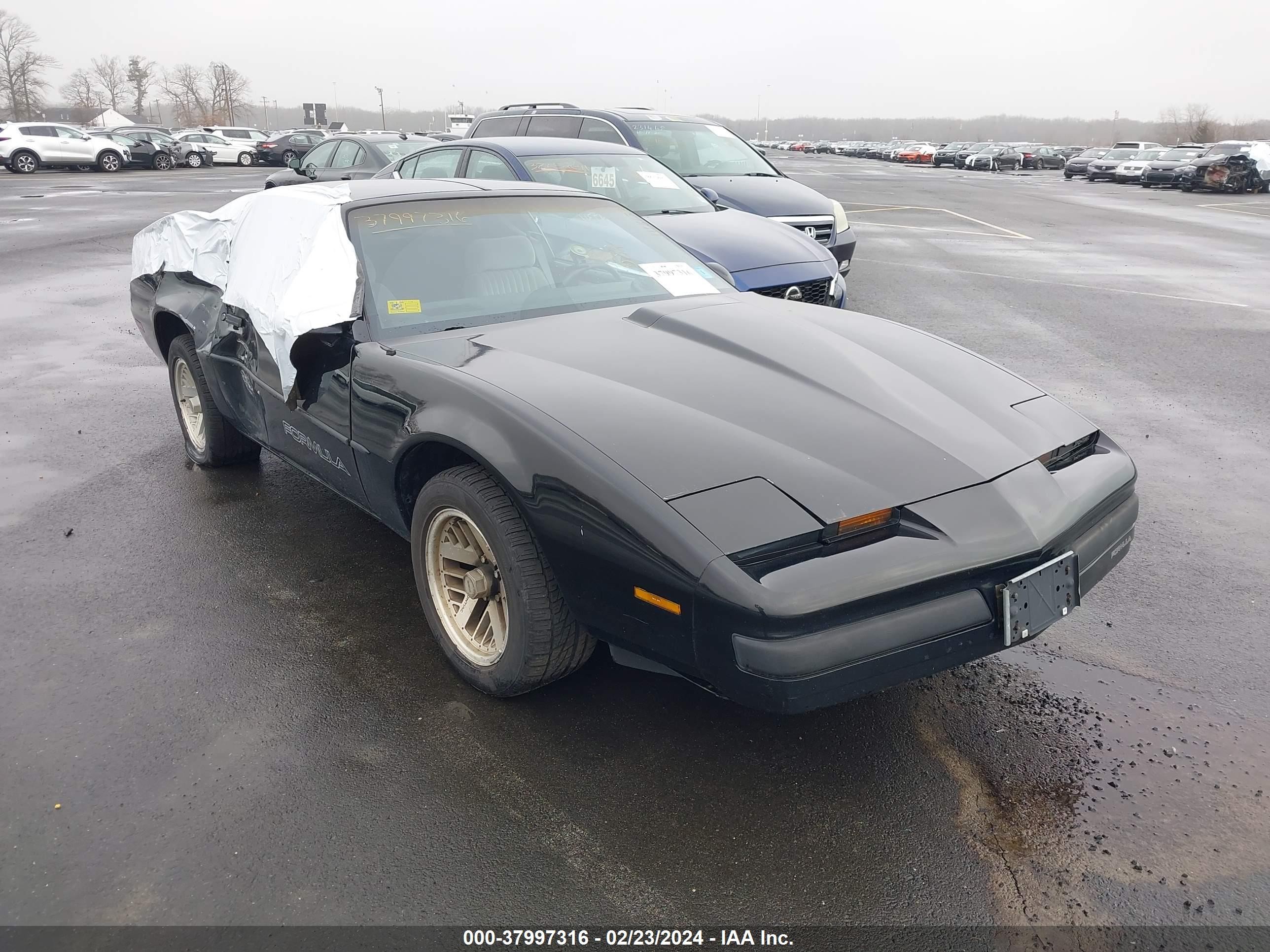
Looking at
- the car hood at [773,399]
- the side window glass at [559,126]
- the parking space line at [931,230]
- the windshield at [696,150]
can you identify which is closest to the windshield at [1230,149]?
the parking space line at [931,230]

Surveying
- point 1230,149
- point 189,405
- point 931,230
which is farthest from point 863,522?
point 1230,149

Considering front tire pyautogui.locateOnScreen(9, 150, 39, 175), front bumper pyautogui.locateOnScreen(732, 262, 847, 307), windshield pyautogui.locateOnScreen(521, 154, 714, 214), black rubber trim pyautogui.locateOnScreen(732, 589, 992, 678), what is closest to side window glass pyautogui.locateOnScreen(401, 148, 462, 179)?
windshield pyautogui.locateOnScreen(521, 154, 714, 214)

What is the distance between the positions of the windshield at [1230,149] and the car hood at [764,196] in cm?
2548

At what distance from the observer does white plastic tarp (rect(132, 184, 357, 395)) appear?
3.38m

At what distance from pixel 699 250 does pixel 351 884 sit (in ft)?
16.7

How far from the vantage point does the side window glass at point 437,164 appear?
7.69 metres

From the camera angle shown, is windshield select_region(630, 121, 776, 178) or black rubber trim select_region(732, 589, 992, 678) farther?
windshield select_region(630, 121, 776, 178)

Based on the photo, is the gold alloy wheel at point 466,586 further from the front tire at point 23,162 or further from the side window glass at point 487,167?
the front tire at point 23,162

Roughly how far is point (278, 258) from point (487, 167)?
3.88 m

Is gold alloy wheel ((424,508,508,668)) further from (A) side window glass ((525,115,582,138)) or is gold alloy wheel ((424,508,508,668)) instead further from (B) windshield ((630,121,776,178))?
(A) side window glass ((525,115,582,138))

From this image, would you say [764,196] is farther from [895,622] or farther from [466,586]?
[895,622]

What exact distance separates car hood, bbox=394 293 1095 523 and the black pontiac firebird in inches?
0.5

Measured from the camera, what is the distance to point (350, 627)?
135 inches

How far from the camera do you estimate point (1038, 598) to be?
2426 millimetres
